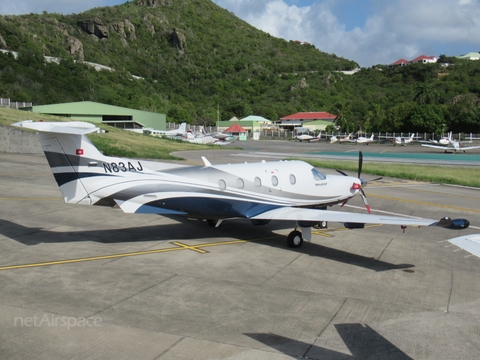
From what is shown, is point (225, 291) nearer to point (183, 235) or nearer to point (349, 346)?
point (349, 346)

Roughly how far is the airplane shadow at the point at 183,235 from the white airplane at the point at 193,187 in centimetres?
65

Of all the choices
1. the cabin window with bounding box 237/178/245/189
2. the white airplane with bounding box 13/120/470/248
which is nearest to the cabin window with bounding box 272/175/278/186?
the white airplane with bounding box 13/120/470/248

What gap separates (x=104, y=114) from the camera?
9262cm

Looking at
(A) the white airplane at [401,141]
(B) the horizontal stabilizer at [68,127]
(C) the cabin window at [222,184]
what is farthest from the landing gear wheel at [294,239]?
(A) the white airplane at [401,141]

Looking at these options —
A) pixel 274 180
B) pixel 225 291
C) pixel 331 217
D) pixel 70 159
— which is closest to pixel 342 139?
pixel 274 180

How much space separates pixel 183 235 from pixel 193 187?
2503 millimetres

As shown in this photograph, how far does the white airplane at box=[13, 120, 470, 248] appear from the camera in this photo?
48.4ft

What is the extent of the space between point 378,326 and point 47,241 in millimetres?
11290

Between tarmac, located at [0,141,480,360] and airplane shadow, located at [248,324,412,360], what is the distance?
0.04 meters

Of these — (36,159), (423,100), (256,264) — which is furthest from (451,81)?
(256,264)

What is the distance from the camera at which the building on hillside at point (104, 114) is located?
86.0 m

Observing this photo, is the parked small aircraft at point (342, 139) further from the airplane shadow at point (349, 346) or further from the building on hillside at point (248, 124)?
the airplane shadow at point (349, 346)

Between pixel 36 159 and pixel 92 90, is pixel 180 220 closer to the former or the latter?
pixel 36 159

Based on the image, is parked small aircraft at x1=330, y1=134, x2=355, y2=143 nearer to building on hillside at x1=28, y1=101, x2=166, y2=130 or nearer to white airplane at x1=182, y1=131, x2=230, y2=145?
white airplane at x1=182, y1=131, x2=230, y2=145
